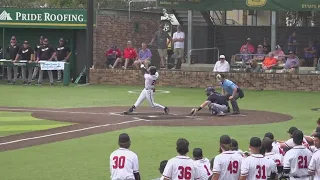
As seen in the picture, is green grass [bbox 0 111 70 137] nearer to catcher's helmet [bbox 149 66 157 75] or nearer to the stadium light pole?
catcher's helmet [bbox 149 66 157 75]

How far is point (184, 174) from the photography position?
386 inches

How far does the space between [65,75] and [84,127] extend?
12.8 meters

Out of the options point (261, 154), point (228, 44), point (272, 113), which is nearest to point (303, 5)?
point (228, 44)

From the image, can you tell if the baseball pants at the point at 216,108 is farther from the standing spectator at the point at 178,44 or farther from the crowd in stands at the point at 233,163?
the crowd in stands at the point at 233,163

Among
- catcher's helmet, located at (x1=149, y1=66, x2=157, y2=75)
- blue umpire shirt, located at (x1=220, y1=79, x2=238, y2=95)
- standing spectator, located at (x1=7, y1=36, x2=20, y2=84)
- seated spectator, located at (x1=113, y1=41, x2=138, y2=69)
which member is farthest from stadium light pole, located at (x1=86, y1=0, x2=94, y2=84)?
blue umpire shirt, located at (x1=220, y1=79, x2=238, y2=95)

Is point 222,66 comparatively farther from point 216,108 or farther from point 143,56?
point 216,108

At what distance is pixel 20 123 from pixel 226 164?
441 inches

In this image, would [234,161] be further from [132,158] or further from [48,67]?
[48,67]

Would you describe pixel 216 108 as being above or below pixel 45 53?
below

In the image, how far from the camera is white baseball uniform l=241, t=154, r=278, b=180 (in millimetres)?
10094

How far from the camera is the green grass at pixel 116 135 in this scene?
14039 millimetres

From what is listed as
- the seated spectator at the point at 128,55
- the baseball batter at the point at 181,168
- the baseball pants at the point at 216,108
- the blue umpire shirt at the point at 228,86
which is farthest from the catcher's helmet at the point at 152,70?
the baseball batter at the point at 181,168

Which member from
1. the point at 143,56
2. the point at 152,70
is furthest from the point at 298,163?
the point at 143,56

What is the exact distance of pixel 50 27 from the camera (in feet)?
114
